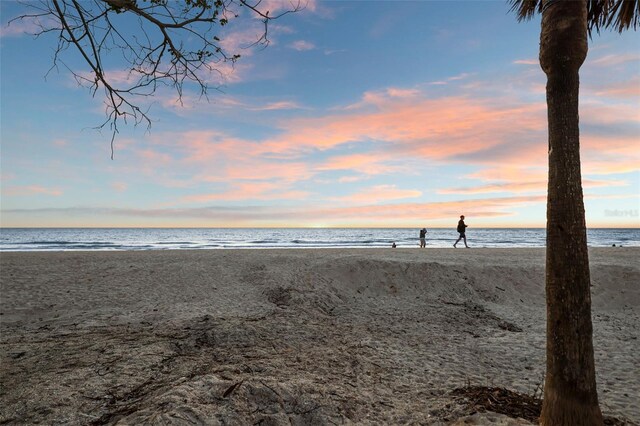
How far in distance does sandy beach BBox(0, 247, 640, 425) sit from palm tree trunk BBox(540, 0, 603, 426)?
0.87 metres

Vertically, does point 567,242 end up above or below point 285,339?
above

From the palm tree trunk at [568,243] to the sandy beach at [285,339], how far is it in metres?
0.87

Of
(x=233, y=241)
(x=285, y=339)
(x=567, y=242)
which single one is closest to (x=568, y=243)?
(x=567, y=242)

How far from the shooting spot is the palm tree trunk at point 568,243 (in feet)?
11.3

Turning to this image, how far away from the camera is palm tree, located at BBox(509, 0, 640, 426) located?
3436mm

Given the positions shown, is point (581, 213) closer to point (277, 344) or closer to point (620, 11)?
point (620, 11)

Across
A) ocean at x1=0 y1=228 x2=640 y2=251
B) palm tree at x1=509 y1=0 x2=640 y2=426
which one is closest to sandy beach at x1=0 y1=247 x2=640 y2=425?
palm tree at x1=509 y1=0 x2=640 y2=426

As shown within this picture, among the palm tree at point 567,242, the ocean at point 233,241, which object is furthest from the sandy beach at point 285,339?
the ocean at point 233,241

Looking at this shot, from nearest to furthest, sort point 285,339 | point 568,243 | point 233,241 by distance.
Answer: point 568,243, point 285,339, point 233,241

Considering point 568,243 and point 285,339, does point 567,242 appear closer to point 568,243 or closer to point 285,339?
point 568,243

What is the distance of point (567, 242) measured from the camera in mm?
3436

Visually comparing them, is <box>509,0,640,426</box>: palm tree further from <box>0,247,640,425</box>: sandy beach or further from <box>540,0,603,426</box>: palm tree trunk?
<box>0,247,640,425</box>: sandy beach

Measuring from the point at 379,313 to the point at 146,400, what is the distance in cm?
652

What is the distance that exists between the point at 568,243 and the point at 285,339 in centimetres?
530
